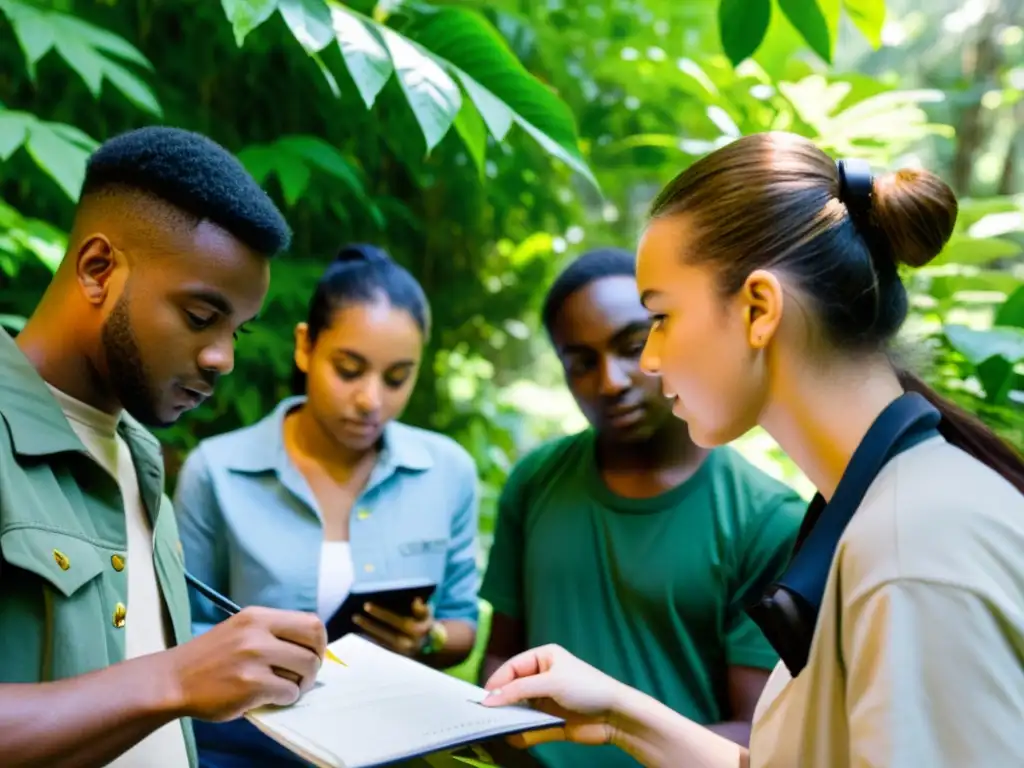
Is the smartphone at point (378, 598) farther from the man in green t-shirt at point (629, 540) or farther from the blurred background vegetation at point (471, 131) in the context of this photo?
the blurred background vegetation at point (471, 131)

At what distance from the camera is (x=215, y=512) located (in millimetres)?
1699

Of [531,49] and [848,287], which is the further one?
[531,49]

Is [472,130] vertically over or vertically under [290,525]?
over

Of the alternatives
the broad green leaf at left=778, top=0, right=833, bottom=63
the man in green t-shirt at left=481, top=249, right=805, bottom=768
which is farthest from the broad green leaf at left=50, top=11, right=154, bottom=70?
the broad green leaf at left=778, top=0, right=833, bottom=63

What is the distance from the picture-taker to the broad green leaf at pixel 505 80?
5.37ft

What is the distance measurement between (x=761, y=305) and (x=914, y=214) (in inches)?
7.5

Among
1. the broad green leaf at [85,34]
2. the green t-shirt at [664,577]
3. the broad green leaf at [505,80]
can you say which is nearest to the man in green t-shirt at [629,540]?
the green t-shirt at [664,577]

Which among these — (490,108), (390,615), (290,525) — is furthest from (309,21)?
(390,615)

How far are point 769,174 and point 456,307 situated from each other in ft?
6.65

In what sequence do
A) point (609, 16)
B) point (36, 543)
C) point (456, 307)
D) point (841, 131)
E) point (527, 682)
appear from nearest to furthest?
point (36, 543) → point (527, 682) → point (841, 131) → point (609, 16) → point (456, 307)

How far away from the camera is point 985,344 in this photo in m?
1.71

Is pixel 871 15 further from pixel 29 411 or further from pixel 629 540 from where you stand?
pixel 29 411

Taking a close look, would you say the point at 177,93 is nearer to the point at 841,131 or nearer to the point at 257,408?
the point at 257,408

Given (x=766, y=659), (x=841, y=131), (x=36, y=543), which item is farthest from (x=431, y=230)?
(x=36, y=543)
